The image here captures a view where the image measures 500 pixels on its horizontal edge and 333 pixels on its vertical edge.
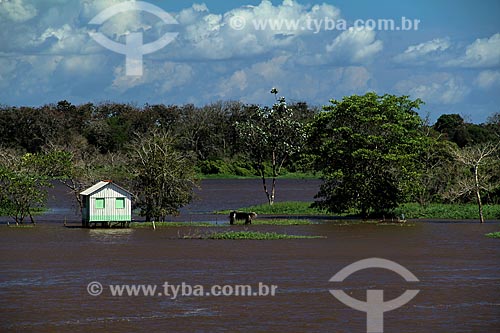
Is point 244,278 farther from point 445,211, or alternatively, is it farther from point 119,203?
point 445,211

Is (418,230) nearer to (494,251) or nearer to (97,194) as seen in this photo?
(494,251)

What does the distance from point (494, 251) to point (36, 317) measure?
2426cm

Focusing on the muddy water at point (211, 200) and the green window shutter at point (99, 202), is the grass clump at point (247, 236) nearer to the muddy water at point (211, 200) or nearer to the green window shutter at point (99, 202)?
the green window shutter at point (99, 202)

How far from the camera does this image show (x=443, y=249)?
4491 centimetres

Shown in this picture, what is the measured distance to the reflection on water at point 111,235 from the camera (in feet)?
164

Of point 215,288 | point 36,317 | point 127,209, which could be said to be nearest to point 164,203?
point 127,209

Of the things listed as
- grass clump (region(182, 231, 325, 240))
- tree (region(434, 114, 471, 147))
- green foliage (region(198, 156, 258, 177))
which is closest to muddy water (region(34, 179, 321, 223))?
green foliage (region(198, 156, 258, 177))

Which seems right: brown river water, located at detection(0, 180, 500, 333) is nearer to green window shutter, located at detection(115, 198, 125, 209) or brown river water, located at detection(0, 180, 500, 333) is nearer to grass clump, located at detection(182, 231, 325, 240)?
grass clump, located at detection(182, 231, 325, 240)

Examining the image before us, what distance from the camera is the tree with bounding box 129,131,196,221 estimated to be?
58.8 metres

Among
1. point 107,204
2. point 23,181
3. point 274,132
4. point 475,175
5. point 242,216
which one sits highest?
point 274,132

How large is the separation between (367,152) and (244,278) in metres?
27.8

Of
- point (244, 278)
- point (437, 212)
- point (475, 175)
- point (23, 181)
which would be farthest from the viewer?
point (437, 212)

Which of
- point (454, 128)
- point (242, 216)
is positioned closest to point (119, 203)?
point (242, 216)

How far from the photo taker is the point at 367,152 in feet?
199
